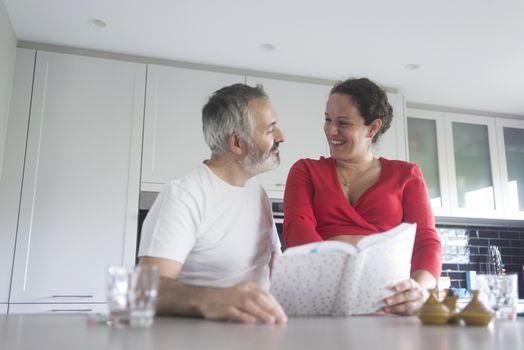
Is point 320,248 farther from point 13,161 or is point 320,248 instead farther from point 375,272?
point 13,161

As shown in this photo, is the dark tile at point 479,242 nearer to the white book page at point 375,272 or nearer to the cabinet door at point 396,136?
the cabinet door at point 396,136

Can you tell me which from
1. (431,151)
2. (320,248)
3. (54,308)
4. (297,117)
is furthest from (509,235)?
(320,248)

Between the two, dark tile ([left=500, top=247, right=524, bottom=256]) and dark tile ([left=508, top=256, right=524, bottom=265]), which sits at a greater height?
dark tile ([left=500, top=247, right=524, bottom=256])

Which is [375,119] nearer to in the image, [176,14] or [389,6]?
[389,6]

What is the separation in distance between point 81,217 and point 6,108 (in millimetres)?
675

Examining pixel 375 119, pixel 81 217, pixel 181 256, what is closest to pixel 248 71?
pixel 81 217

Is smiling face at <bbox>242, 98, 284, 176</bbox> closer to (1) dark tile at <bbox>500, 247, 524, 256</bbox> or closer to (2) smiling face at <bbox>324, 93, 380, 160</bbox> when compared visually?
(2) smiling face at <bbox>324, 93, 380, 160</bbox>

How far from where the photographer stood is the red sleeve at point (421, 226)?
1331 mm

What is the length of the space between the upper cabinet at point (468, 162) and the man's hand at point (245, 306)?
2889 millimetres

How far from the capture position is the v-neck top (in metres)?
1.34

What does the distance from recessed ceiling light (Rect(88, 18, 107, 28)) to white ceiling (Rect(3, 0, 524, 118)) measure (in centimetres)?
3

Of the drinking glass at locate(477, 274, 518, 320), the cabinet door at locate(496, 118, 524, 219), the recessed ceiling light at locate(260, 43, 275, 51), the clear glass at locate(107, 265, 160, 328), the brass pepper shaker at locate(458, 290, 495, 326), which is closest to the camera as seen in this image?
the clear glass at locate(107, 265, 160, 328)

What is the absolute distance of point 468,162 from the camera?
12.0 feet

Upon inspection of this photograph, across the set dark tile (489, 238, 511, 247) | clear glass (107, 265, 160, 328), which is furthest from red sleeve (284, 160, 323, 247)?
dark tile (489, 238, 511, 247)
